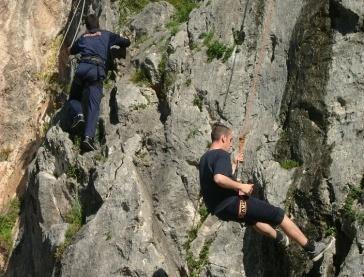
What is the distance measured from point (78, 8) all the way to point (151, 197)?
8.26 meters

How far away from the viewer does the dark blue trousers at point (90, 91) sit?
1373 cm

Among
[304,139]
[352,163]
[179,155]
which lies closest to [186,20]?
[179,155]

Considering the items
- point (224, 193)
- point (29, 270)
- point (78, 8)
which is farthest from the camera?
point (78, 8)

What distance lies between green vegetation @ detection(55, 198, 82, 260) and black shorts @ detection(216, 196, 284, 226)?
3669 millimetres

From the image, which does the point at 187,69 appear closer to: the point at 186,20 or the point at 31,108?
the point at 186,20

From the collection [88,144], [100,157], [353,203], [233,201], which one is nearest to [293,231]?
[233,201]

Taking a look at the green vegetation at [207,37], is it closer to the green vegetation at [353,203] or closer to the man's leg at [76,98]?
the man's leg at [76,98]

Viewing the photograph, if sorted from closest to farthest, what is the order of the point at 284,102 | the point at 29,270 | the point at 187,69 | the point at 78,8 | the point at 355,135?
the point at 355,135, the point at 284,102, the point at 187,69, the point at 29,270, the point at 78,8

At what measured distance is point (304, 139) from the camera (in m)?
11.1

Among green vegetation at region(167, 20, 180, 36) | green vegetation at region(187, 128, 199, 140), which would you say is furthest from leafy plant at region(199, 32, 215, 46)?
green vegetation at region(187, 128, 199, 140)

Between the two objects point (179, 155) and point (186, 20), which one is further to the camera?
point (186, 20)

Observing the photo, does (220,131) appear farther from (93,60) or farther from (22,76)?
(22,76)

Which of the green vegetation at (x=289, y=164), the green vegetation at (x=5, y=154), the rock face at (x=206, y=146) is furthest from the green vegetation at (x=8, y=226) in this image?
the green vegetation at (x=289, y=164)

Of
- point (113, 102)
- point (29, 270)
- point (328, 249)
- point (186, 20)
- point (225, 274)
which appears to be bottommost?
point (29, 270)
